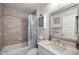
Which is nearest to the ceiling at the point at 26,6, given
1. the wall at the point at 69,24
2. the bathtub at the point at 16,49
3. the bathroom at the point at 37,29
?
the bathroom at the point at 37,29

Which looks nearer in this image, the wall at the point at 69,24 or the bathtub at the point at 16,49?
the wall at the point at 69,24

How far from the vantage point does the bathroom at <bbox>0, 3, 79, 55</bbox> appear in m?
0.97

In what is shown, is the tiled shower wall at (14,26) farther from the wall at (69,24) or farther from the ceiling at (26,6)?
the wall at (69,24)

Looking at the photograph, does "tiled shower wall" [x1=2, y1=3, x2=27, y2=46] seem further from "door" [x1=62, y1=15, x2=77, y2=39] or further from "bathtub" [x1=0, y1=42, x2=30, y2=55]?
"door" [x1=62, y1=15, x2=77, y2=39]

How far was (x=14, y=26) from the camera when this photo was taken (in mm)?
1112

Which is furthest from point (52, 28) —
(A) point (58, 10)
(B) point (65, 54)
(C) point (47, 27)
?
(B) point (65, 54)

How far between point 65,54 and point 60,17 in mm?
619

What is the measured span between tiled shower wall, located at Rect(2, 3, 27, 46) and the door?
2.35 ft

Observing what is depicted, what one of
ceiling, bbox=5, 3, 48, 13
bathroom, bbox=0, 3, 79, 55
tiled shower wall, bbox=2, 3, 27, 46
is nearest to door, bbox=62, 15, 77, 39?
bathroom, bbox=0, 3, 79, 55

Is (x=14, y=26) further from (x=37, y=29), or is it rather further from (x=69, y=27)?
(x=69, y=27)

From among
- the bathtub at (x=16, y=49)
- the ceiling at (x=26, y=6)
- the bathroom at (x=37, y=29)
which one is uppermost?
the ceiling at (x=26, y=6)

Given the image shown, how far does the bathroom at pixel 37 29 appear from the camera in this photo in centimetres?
97

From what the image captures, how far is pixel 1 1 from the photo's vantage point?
0.99 m
